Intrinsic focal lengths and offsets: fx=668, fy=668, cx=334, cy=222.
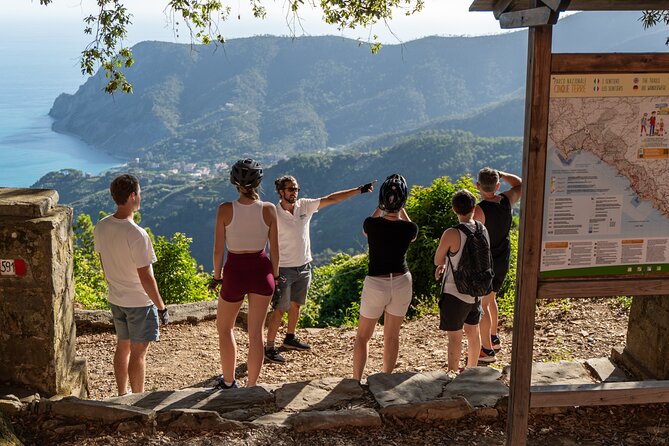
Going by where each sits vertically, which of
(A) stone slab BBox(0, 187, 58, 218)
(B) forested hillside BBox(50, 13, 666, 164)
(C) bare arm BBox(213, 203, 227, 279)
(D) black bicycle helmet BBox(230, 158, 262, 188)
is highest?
(B) forested hillside BBox(50, 13, 666, 164)

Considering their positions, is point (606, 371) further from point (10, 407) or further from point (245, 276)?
point (10, 407)

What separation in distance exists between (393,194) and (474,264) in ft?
2.53

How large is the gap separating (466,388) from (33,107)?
19645cm

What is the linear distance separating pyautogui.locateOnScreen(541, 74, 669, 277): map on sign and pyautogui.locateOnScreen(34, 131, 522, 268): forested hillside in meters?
59.1

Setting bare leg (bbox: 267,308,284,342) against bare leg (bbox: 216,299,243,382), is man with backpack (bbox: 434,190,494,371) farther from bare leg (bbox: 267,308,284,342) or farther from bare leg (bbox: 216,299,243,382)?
bare leg (bbox: 267,308,284,342)

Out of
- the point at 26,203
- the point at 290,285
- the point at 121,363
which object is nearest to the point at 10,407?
the point at 121,363

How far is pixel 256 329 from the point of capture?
4.44 m

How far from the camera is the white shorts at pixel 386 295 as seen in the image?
14.4 ft

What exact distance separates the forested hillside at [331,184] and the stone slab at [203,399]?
58.2 metres

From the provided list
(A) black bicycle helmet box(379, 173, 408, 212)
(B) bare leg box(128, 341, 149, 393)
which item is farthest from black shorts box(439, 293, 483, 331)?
(B) bare leg box(128, 341, 149, 393)

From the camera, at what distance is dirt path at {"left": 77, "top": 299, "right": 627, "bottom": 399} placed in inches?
224

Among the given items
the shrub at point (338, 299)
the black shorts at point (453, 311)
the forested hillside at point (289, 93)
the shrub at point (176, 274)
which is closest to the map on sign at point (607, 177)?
the black shorts at point (453, 311)

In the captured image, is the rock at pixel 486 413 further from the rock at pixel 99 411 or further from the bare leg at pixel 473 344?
the rock at pixel 99 411

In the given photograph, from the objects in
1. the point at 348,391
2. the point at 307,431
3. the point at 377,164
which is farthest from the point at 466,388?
the point at 377,164
